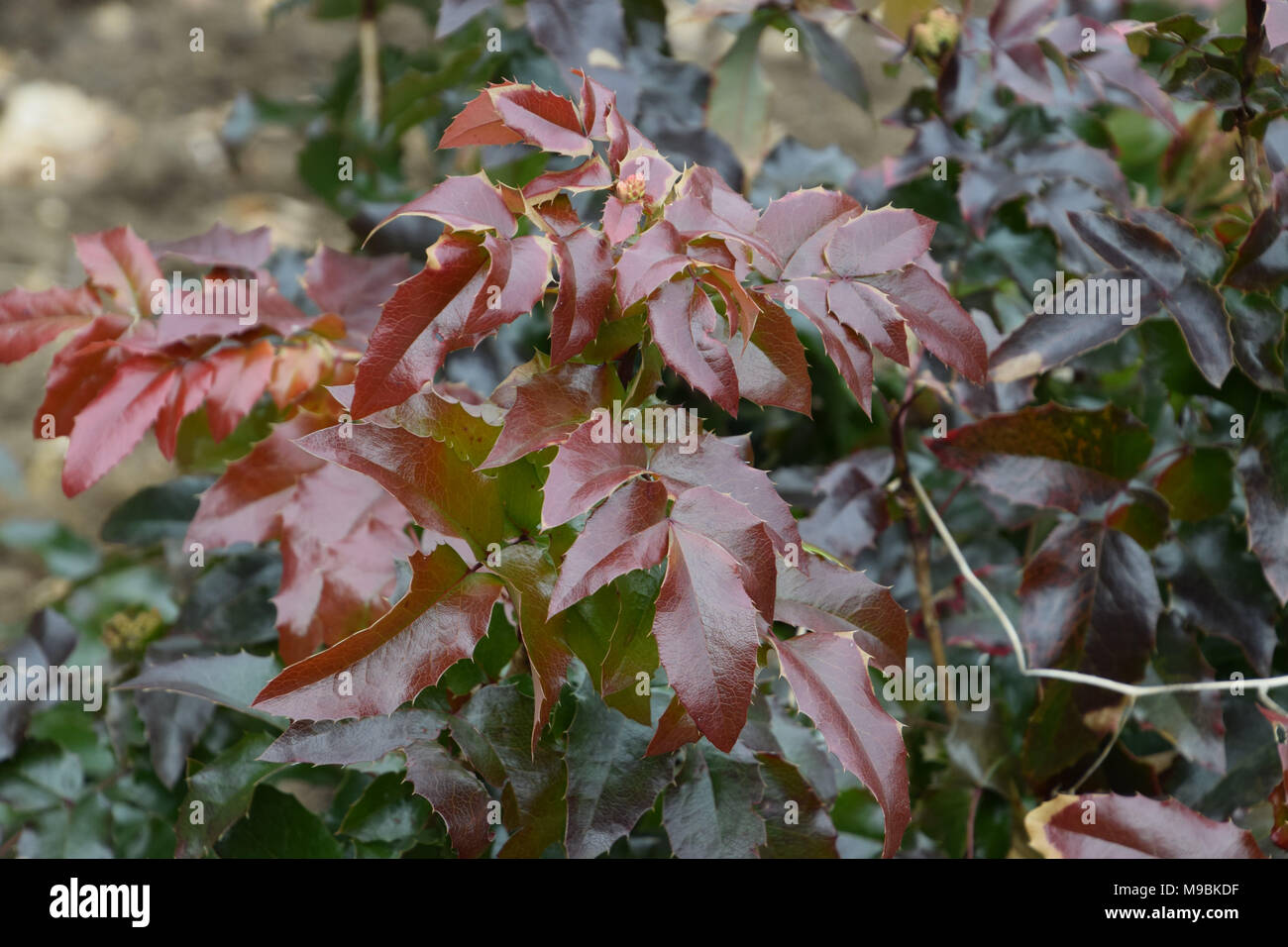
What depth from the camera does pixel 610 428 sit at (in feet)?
2.13

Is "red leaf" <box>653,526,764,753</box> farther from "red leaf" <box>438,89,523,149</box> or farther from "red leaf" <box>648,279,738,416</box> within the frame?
"red leaf" <box>438,89,523,149</box>

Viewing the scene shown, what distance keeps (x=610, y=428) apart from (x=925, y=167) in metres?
0.64

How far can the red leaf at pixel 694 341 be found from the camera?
0.62 m

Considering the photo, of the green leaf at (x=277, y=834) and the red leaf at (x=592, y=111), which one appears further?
the green leaf at (x=277, y=834)

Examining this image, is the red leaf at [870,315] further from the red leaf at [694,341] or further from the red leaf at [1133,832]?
the red leaf at [1133,832]

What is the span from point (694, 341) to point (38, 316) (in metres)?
0.67

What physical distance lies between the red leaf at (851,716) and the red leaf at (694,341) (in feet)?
0.55

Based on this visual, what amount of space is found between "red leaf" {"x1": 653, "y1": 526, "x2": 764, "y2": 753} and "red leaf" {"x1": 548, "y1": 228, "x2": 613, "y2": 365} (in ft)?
0.48

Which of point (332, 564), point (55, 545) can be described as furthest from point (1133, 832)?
point (55, 545)

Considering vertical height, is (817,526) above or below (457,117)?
below

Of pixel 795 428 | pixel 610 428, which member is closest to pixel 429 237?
pixel 795 428

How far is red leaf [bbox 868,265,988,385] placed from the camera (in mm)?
727

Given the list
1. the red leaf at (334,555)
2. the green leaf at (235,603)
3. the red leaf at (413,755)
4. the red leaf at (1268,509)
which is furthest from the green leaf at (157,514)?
the red leaf at (1268,509)

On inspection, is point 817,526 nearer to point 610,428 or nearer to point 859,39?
point 610,428
